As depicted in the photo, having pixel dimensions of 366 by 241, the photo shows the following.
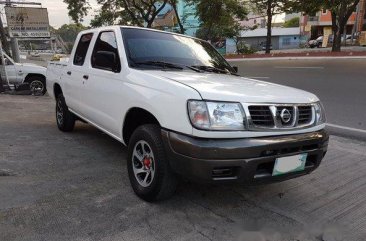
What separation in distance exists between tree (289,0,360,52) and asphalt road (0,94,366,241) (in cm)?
2203

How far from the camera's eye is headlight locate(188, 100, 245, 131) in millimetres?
2998

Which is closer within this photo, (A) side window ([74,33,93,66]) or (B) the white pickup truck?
(B) the white pickup truck

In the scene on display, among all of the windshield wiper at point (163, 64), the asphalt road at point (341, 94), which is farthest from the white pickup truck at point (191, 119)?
the asphalt road at point (341, 94)

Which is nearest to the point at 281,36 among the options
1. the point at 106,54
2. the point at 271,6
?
the point at 271,6

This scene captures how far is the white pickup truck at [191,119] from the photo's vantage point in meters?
3.00

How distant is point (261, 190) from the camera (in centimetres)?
396

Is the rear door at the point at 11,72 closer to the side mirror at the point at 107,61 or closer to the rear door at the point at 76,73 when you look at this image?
the rear door at the point at 76,73

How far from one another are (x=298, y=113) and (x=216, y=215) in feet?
3.91

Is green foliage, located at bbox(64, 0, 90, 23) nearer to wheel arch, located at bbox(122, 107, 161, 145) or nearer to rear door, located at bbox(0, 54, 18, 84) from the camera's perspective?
rear door, located at bbox(0, 54, 18, 84)

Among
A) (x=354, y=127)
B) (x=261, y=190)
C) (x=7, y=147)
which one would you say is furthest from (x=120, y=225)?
(x=354, y=127)

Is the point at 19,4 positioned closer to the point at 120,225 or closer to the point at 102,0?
the point at 102,0

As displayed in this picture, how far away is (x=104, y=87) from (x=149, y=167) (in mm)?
1311

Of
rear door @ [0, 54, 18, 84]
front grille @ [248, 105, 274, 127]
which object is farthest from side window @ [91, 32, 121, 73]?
rear door @ [0, 54, 18, 84]

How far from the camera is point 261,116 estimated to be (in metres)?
3.13
